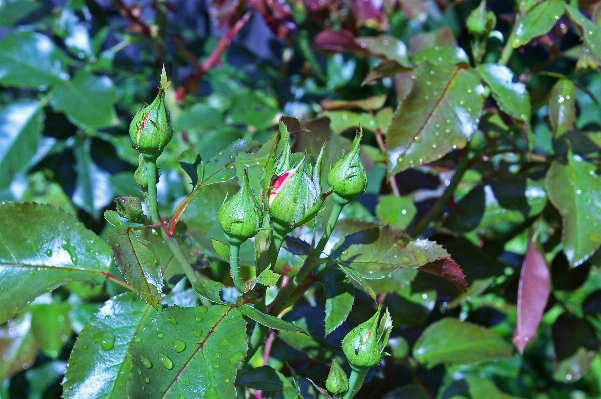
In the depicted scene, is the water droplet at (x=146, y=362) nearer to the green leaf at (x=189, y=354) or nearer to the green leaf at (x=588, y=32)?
the green leaf at (x=189, y=354)

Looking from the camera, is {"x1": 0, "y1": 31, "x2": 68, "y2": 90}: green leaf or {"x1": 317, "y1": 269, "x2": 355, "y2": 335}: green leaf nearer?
{"x1": 317, "y1": 269, "x2": 355, "y2": 335}: green leaf

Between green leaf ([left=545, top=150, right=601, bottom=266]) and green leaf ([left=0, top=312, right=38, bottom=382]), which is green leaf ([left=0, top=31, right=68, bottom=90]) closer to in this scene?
green leaf ([left=0, top=312, right=38, bottom=382])

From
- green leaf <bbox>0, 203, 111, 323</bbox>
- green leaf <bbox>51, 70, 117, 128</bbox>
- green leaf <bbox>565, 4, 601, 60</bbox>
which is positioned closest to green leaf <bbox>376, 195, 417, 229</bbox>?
green leaf <bbox>565, 4, 601, 60</bbox>

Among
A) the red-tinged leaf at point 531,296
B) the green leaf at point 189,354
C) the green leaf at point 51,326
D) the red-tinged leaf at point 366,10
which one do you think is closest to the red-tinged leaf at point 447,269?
the green leaf at point 189,354

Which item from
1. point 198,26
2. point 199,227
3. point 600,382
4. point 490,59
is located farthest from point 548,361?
point 198,26

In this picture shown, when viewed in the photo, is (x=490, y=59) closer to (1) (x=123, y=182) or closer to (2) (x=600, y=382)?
(1) (x=123, y=182)

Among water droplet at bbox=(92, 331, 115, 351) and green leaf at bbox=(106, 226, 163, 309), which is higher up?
green leaf at bbox=(106, 226, 163, 309)

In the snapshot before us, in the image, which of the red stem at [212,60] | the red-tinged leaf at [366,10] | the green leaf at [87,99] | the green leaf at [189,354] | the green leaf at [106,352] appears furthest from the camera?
the red stem at [212,60]
